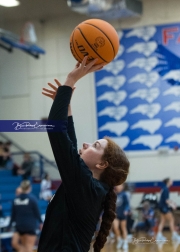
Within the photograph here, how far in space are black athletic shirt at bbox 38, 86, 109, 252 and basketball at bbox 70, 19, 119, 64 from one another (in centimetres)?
44

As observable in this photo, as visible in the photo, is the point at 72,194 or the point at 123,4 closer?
the point at 72,194

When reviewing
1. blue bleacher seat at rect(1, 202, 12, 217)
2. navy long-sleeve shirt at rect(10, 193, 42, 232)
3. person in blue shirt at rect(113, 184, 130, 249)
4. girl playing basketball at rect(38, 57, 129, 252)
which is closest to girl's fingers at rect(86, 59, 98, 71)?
girl playing basketball at rect(38, 57, 129, 252)

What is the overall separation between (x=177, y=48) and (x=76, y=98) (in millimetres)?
3130

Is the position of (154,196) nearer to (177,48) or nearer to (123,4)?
(177,48)

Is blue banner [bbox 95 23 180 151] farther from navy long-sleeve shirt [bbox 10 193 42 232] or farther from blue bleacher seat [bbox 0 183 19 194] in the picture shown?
navy long-sleeve shirt [bbox 10 193 42 232]

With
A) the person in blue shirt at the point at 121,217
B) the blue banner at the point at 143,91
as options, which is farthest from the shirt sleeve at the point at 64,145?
the blue banner at the point at 143,91

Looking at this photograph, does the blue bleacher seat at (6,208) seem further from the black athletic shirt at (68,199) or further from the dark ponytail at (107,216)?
the black athletic shirt at (68,199)

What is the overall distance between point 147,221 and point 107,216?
9.47m

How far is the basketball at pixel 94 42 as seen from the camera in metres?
2.59

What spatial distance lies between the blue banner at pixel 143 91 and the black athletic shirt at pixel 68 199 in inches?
440

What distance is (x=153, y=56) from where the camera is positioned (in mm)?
13555

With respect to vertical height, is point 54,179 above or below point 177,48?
below

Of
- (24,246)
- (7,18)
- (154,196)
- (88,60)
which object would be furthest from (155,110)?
(88,60)

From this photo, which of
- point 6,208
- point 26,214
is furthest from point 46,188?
point 26,214
